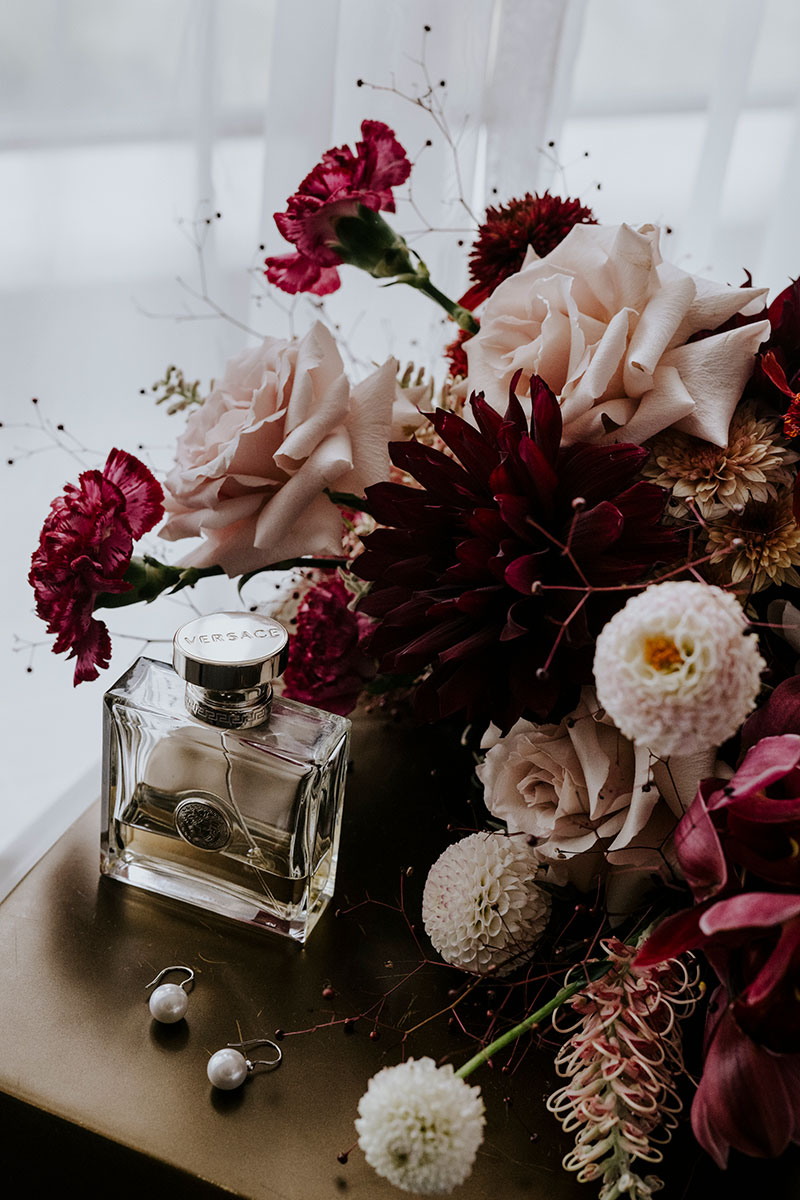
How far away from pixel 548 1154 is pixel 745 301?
0.40 m

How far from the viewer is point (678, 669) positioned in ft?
1.09

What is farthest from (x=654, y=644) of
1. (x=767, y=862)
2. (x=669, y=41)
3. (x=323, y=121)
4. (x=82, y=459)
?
(x=669, y=41)

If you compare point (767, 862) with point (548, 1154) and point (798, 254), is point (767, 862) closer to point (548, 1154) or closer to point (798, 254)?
point (548, 1154)

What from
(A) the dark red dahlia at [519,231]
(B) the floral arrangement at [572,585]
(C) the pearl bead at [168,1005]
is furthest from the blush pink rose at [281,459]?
(C) the pearl bead at [168,1005]

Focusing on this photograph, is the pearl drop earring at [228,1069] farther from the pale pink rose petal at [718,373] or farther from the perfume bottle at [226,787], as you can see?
the pale pink rose petal at [718,373]

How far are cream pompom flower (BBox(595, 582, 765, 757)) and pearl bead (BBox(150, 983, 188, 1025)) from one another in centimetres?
A: 27

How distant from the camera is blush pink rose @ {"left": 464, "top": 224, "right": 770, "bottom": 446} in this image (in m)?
0.48

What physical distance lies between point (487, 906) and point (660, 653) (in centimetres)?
21

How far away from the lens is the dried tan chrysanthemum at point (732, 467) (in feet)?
1.57

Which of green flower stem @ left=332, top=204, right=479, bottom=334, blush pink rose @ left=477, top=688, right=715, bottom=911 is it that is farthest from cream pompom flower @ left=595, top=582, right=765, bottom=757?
green flower stem @ left=332, top=204, right=479, bottom=334

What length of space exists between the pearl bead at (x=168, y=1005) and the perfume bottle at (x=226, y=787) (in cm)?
7

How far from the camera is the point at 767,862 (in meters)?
0.37

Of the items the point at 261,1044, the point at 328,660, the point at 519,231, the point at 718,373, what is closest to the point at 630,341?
the point at 718,373

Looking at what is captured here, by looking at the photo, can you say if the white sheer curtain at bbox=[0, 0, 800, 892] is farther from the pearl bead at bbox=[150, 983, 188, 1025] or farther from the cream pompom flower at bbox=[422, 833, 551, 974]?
the cream pompom flower at bbox=[422, 833, 551, 974]
